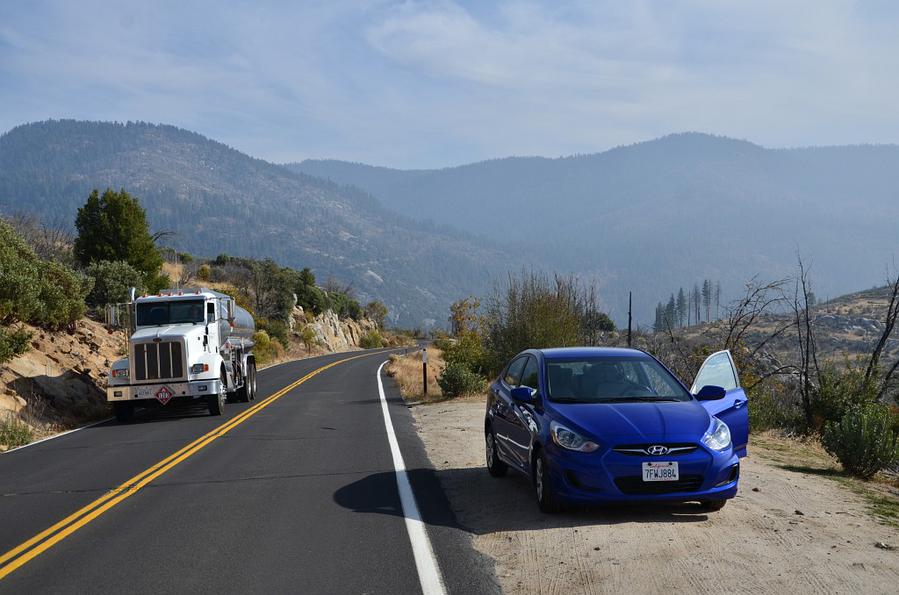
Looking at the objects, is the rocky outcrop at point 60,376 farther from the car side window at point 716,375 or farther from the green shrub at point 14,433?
the car side window at point 716,375

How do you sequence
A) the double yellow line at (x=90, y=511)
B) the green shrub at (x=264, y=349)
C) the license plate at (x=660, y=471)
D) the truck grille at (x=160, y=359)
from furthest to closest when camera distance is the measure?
the green shrub at (x=264, y=349)
the truck grille at (x=160, y=359)
the license plate at (x=660, y=471)
the double yellow line at (x=90, y=511)

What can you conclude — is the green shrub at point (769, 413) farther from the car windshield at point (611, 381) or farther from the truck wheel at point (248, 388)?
the truck wheel at point (248, 388)

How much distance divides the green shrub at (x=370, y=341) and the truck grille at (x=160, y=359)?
71069 mm

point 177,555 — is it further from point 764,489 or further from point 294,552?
point 764,489

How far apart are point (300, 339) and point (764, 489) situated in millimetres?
62733

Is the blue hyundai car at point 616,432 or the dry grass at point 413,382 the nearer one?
the blue hyundai car at point 616,432

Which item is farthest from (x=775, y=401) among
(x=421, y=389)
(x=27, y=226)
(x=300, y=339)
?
(x=300, y=339)

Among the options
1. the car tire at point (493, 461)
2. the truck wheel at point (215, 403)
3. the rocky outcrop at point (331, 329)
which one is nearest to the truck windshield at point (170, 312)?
the truck wheel at point (215, 403)

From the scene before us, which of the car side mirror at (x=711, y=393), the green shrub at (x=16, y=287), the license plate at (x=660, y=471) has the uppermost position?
the green shrub at (x=16, y=287)

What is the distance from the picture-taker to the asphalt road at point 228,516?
6.62 m

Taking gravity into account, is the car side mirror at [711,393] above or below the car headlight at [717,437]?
above

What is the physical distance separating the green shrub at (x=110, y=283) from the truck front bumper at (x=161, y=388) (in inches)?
616

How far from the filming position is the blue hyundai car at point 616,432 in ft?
26.2

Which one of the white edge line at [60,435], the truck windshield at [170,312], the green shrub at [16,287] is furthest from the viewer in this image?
the green shrub at [16,287]
